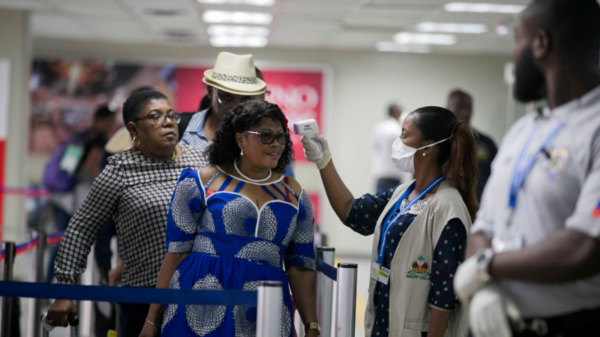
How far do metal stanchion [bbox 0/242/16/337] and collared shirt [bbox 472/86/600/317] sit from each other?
276 cm

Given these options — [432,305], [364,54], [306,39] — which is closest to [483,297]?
[432,305]

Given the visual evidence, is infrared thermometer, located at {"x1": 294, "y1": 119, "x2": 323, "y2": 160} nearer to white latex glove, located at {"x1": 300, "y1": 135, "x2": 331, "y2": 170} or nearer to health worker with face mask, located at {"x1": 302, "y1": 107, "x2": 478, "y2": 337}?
white latex glove, located at {"x1": 300, "y1": 135, "x2": 331, "y2": 170}

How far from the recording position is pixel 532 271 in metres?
1.59

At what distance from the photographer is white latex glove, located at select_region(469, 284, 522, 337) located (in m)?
1.65

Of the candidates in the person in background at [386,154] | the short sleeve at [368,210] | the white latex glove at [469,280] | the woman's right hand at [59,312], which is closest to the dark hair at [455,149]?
the short sleeve at [368,210]

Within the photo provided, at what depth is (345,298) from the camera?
8.66 ft

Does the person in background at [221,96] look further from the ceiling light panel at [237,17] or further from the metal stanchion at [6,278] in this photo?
the ceiling light panel at [237,17]

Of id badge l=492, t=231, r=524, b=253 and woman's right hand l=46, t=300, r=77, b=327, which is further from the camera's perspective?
woman's right hand l=46, t=300, r=77, b=327

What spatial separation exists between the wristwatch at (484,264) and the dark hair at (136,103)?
6.40 ft

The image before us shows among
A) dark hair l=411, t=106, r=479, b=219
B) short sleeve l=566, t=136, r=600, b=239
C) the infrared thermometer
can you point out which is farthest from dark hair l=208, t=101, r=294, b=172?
short sleeve l=566, t=136, r=600, b=239

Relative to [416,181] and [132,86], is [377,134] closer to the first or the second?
[132,86]

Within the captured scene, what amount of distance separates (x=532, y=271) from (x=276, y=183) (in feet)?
4.34

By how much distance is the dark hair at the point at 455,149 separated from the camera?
8.77ft

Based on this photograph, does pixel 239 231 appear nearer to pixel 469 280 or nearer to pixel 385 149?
pixel 469 280
